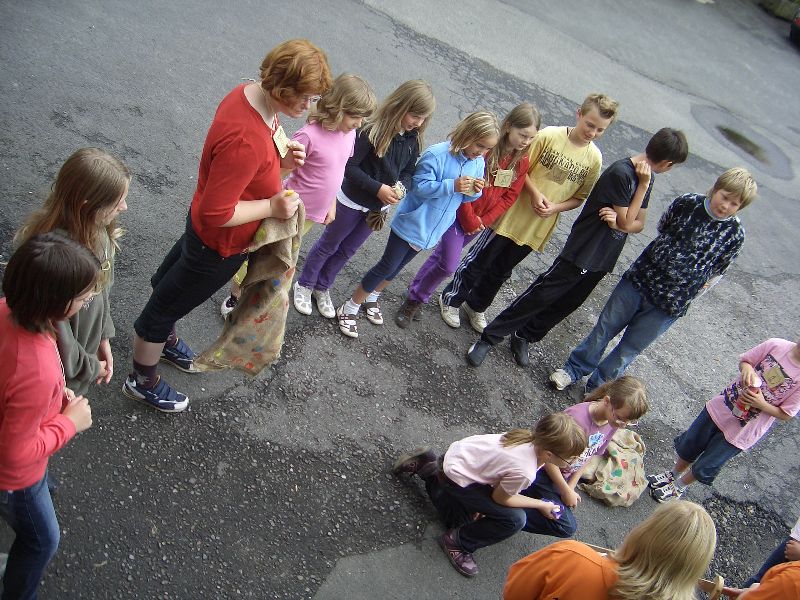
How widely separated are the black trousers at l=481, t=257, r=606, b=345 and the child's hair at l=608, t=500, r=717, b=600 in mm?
2515

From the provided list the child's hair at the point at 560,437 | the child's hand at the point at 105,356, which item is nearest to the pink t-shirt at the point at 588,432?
the child's hair at the point at 560,437

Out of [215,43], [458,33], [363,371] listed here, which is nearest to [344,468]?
[363,371]

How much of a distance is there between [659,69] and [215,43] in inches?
289

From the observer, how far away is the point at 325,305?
15.0 ft

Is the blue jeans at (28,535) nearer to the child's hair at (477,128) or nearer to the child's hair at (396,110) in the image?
the child's hair at (396,110)

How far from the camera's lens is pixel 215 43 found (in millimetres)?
6797

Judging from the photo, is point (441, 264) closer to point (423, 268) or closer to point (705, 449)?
point (423, 268)

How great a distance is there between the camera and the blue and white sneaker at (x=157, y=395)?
3495mm

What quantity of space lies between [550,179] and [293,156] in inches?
80.4

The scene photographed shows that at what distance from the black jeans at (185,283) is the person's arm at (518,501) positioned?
166 centimetres

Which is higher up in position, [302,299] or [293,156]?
[293,156]

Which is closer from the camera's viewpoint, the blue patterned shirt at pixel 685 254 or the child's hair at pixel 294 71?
the child's hair at pixel 294 71

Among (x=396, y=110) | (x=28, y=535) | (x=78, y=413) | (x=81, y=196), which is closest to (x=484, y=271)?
(x=396, y=110)

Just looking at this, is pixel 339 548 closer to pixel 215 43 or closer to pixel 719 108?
pixel 215 43
